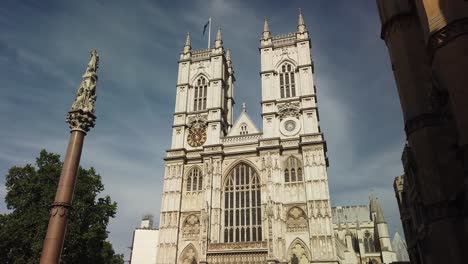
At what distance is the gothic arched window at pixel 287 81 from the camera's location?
3872 cm

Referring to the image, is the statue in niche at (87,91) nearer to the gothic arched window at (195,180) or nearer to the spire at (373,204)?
the gothic arched window at (195,180)

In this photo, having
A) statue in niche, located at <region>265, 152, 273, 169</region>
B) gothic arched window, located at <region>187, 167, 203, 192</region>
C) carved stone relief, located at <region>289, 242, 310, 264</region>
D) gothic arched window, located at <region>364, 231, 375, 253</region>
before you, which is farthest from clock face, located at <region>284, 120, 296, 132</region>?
gothic arched window, located at <region>364, 231, 375, 253</region>

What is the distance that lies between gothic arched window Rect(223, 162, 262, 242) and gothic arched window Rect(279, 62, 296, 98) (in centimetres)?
918

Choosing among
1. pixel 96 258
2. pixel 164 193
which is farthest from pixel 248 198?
pixel 96 258

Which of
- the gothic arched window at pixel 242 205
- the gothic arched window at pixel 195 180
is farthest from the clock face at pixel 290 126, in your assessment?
the gothic arched window at pixel 195 180

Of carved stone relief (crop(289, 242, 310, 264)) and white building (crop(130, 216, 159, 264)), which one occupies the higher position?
white building (crop(130, 216, 159, 264))

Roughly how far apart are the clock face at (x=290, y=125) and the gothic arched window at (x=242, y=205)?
5.60m

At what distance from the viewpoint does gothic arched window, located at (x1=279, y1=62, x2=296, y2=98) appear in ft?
127

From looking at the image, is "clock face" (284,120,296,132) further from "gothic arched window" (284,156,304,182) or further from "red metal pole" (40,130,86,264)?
"red metal pole" (40,130,86,264)

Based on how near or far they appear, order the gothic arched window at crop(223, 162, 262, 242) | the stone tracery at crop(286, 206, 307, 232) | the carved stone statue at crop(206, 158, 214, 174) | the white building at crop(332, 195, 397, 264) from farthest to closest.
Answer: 1. the white building at crop(332, 195, 397, 264)
2. the carved stone statue at crop(206, 158, 214, 174)
3. the gothic arched window at crop(223, 162, 262, 242)
4. the stone tracery at crop(286, 206, 307, 232)

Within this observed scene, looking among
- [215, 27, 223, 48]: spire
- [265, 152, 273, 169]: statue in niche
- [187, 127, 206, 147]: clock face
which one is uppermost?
[215, 27, 223, 48]: spire

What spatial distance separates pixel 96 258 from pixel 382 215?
4868cm

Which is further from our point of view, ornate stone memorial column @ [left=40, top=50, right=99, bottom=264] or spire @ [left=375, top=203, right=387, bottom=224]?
spire @ [left=375, top=203, right=387, bottom=224]

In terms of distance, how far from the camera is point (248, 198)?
34.6 meters
